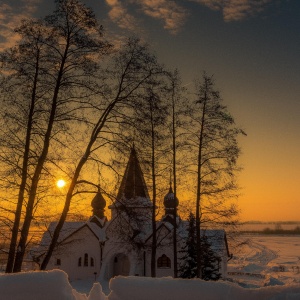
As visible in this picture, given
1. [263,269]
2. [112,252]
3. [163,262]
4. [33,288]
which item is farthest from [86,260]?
[33,288]

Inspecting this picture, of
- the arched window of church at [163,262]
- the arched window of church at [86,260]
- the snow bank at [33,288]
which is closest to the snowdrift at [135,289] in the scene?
the snow bank at [33,288]

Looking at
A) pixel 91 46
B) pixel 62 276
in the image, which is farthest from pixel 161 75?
pixel 62 276

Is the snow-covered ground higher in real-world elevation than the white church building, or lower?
lower

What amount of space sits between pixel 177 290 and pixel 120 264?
34058mm

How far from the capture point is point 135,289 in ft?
8.47

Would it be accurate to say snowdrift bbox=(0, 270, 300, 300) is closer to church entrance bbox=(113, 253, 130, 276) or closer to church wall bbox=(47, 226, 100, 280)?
church entrance bbox=(113, 253, 130, 276)

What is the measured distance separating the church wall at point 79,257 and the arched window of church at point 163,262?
6.65m

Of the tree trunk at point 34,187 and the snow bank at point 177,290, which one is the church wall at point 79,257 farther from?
the snow bank at point 177,290

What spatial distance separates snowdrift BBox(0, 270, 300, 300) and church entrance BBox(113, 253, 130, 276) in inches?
1322

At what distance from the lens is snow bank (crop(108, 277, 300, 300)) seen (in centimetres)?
247

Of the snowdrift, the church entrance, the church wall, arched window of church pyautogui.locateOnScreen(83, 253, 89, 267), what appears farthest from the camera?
arched window of church pyautogui.locateOnScreen(83, 253, 89, 267)

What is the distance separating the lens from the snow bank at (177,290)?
8.12 ft

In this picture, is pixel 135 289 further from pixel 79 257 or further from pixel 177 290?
pixel 79 257

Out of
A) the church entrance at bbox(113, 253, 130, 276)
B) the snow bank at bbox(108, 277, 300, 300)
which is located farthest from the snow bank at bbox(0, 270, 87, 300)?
the church entrance at bbox(113, 253, 130, 276)
